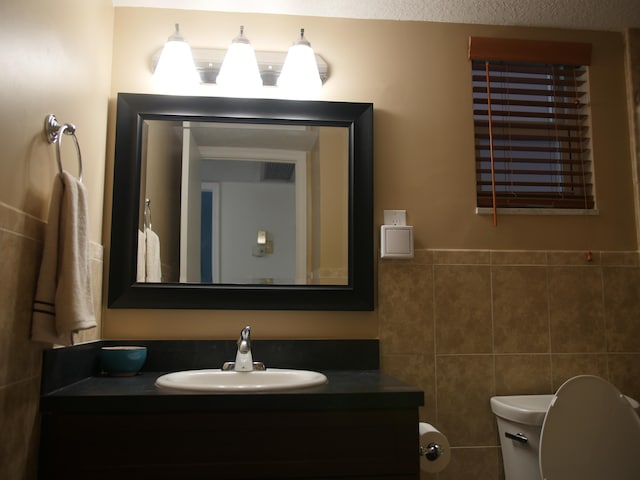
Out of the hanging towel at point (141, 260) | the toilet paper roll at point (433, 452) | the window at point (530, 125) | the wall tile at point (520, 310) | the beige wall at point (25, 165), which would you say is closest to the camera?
the beige wall at point (25, 165)

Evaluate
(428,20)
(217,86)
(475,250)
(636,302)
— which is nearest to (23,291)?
(217,86)

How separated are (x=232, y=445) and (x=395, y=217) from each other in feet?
3.37

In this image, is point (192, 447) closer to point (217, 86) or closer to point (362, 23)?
point (217, 86)

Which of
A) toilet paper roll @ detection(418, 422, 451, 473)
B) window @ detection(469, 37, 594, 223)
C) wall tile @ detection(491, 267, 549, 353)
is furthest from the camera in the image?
window @ detection(469, 37, 594, 223)

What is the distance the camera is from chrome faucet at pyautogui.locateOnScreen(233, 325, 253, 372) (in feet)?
5.84

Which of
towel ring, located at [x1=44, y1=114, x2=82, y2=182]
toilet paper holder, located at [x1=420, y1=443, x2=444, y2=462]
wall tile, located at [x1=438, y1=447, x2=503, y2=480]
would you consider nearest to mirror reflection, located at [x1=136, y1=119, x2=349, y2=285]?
towel ring, located at [x1=44, y1=114, x2=82, y2=182]

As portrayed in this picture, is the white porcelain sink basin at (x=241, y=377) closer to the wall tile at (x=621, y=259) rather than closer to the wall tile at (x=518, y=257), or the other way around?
the wall tile at (x=518, y=257)

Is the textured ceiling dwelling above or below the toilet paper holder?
above

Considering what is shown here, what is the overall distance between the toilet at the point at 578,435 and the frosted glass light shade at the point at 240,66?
146 cm

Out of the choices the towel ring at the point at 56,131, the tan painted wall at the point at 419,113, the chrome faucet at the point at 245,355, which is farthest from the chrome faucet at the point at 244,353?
the towel ring at the point at 56,131

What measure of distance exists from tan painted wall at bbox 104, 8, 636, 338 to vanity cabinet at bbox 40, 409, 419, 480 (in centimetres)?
59

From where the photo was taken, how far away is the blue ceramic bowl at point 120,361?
1.74 metres

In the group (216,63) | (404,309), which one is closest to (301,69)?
(216,63)

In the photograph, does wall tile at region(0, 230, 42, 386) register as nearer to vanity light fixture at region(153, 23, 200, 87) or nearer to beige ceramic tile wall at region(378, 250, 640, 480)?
vanity light fixture at region(153, 23, 200, 87)
